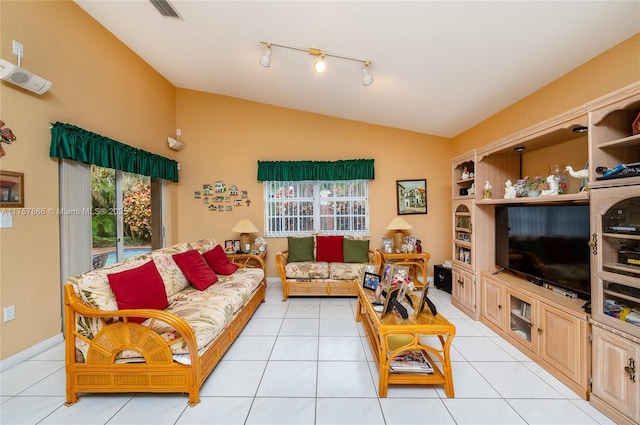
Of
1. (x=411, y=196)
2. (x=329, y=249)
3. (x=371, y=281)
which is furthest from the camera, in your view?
(x=411, y=196)

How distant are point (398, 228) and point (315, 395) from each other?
2.95m

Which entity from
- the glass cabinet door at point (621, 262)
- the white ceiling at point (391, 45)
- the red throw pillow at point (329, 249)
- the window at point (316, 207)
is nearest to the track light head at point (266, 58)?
the white ceiling at point (391, 45)

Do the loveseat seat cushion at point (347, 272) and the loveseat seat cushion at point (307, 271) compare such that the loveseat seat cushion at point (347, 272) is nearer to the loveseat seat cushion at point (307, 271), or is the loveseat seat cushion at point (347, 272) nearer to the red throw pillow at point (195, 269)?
the loveseat seat cushion at point (307, 271)

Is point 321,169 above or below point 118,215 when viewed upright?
above

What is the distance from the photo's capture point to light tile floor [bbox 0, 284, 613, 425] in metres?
1.58

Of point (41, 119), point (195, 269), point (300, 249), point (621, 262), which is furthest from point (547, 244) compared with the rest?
point (41, 119)

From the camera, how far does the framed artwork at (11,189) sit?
2.08 metres

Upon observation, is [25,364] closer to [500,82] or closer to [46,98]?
[46,98]

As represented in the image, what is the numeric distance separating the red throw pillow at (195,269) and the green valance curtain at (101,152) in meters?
1.43

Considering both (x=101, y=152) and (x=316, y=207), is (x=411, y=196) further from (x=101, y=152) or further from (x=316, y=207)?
(x=101, y=152)

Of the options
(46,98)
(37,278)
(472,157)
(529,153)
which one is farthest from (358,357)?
(46,98)

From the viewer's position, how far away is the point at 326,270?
3.77 metres

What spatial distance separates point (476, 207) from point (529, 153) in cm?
81

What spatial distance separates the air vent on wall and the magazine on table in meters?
3.88
